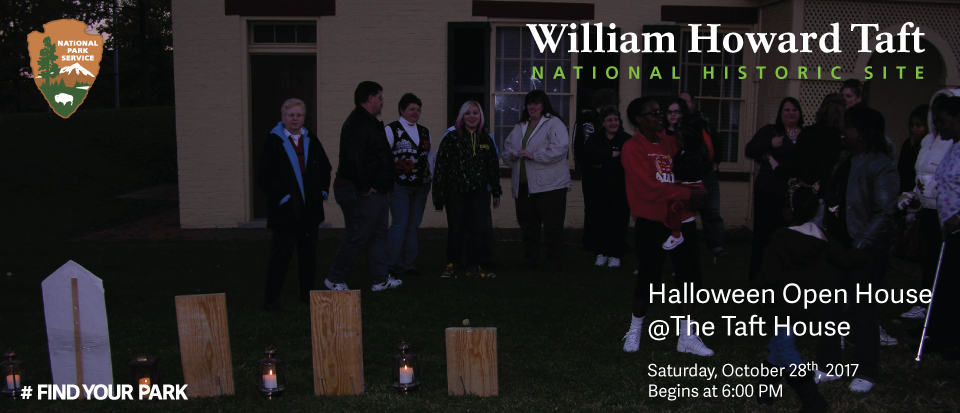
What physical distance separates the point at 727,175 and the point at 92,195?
12133mm

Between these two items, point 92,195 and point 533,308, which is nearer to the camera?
point 533,308

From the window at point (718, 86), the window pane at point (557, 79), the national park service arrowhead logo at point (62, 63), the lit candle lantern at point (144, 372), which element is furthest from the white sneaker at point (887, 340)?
the national park service arrowhead logo at point (62, 63)

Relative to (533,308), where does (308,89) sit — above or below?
above

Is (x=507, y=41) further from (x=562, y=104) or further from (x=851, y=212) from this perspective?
(x=851, y=212)

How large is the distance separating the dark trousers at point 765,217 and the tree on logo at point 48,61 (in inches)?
1296

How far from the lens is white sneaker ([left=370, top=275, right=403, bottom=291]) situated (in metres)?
6.93

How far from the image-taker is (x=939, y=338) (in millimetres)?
4984

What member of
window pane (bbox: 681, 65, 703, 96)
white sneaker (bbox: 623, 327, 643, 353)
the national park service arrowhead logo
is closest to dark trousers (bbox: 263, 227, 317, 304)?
white sneaker (bbox: 623, 327, 643, 353)

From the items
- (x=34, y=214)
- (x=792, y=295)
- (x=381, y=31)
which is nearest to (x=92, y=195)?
(x=34, y=214)

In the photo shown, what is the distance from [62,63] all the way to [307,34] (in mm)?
27002

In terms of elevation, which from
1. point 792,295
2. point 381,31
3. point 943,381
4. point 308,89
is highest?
point 381,31

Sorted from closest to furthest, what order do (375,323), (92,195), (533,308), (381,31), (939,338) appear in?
(939,338)
(375,323)
(533,308)
(381,31)
(92,195)

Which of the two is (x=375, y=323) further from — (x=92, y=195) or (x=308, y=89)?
(x=92, y=195)

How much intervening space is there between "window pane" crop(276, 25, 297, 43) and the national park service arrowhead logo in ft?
73.0
